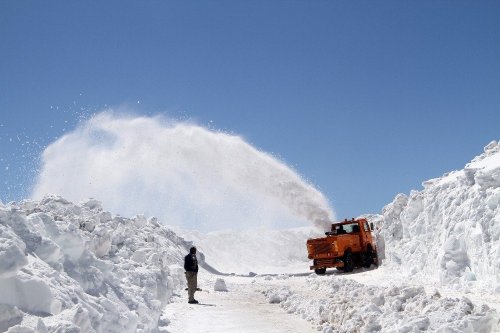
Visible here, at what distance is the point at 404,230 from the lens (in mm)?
18562

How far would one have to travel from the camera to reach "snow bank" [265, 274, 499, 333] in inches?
255

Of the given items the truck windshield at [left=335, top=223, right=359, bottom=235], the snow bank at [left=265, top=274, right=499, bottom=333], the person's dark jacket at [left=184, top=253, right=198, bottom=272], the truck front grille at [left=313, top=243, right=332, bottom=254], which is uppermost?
the truck windshield at [left=335, top=223, right=359, bottom=235]

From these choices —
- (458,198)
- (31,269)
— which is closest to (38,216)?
(31,269)

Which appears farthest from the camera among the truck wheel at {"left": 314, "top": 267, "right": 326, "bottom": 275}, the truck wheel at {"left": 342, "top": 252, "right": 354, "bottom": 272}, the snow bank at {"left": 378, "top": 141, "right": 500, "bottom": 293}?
the truck wheel at {"left": 314, "top": 267, "right": 326, "bottom": 275}

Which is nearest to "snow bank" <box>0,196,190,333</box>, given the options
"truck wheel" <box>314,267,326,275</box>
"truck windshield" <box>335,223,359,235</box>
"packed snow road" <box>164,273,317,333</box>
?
"packed snow road" <box>164,273,317,333</box>

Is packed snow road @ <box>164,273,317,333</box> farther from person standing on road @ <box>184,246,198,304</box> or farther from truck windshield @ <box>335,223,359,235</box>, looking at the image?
truck windshield @ <box>335,223,359,235</box>

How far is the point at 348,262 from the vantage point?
21.4 metres

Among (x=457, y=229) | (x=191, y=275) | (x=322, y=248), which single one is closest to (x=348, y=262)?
(x=322, y=248)

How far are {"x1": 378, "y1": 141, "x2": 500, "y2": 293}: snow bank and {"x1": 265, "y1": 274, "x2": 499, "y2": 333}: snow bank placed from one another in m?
2.23

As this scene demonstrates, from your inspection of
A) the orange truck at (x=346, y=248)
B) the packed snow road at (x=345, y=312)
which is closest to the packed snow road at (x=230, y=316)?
the packed snow road at (x=345, y=312)

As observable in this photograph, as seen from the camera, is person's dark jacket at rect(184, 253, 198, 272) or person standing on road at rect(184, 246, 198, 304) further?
person's dark jacket at rect(184, 253, 198, 272)

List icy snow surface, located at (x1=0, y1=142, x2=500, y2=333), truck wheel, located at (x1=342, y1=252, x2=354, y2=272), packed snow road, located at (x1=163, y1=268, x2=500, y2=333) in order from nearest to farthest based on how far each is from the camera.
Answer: icy snow surface, located at (x1=0, y1=142, x2=500, y2=333) → packed snow road, located at (x1=163, y1=268, x2=500, y2=333) → truck wheel, located at (x1=342, y1=252, x2=354, y2=272)

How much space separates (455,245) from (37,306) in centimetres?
987

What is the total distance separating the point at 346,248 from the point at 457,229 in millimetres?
9534
